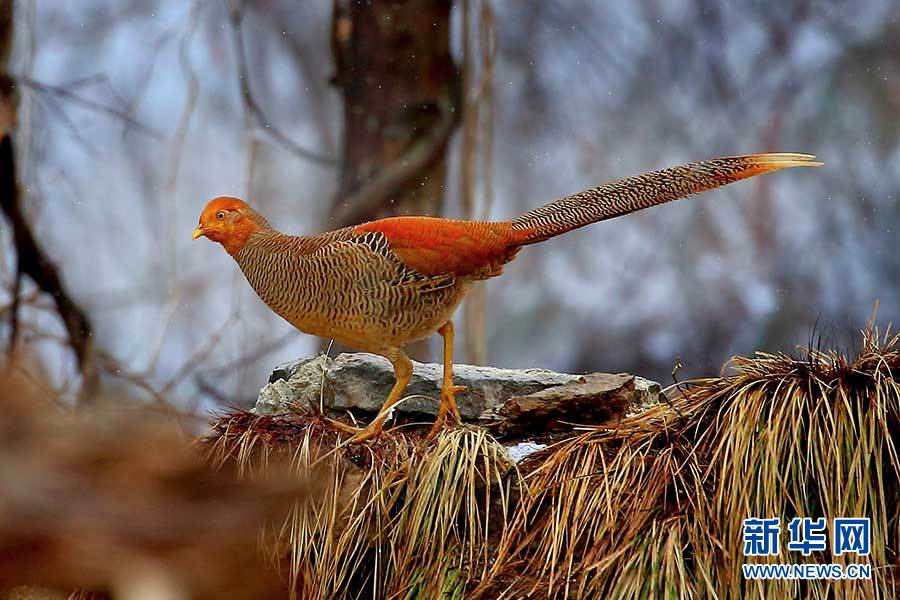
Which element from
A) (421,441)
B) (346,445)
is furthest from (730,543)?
(346,445)

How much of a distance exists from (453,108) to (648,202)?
5.17 ft

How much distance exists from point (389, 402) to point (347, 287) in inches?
8.7

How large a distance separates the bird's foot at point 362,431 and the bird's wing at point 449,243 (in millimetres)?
285

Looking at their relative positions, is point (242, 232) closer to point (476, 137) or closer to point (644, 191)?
point (644, 191)

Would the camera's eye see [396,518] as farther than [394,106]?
No

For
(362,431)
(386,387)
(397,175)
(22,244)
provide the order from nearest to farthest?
(362,431) < (386,387) < (22,244) < (397,175)

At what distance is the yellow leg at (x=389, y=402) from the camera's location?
5.49ft

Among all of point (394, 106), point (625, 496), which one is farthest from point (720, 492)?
point (394, 106)

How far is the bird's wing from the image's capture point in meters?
1.74

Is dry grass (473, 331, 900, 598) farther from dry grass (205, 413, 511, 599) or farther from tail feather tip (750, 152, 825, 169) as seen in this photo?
tail feather tip (750, 152, 825, 169)

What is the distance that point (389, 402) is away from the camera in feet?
5.73

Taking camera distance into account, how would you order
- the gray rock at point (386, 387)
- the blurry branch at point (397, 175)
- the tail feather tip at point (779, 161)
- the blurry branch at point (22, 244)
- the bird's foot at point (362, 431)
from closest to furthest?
Result: the bird's foot at point (362, 431) → the tail feather tip at point (779, 161) → the gray rock at point (386, 387) → the blurry branch at point (22, 244) → the blurry branch at point (397, 175)

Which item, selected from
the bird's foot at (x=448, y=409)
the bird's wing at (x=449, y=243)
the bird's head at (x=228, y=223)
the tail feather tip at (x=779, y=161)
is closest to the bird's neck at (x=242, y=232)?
the bird's head at (x=228, y=223)

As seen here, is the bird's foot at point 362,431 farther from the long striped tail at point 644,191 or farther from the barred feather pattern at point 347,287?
the long striped tail at point 644,191
